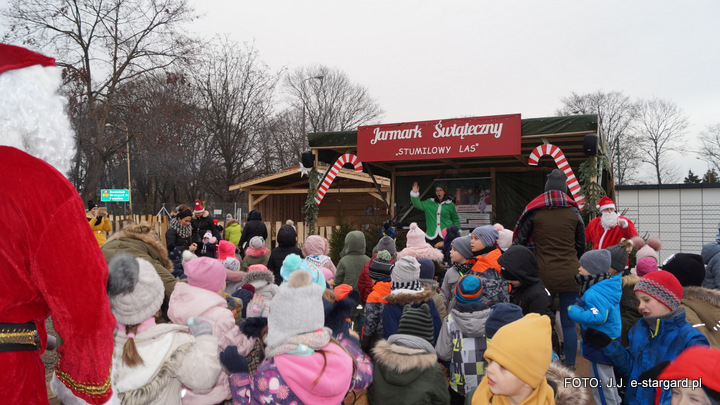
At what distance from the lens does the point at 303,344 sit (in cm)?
254

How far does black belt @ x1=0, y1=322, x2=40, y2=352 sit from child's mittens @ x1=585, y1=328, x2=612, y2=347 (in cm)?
348

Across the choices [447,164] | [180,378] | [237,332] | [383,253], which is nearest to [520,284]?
[383,253]

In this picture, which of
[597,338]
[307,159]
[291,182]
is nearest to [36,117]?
[597,338]

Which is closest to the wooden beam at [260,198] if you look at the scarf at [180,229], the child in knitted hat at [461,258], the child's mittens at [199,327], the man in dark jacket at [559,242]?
the scarf at [180,229]

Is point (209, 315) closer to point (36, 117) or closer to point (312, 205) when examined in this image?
point (36, 117)

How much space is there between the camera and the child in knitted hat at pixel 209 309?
2.84 meters

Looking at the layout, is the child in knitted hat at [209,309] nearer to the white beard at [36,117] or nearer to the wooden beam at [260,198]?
the white beard at [36,117]

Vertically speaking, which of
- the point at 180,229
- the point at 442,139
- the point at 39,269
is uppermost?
the point at 442,139

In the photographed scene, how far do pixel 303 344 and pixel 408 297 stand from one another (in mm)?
1589

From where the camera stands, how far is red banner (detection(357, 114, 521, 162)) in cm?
921

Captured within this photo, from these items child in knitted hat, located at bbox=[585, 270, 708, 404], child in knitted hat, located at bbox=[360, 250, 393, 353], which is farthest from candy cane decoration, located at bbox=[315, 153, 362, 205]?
child in knitted hat, located at bbox=[585, 270, 708, 404]

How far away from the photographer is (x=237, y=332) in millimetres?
3111

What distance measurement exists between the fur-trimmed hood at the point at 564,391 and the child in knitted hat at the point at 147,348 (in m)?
1.81

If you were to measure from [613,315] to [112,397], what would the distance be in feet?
11.4
